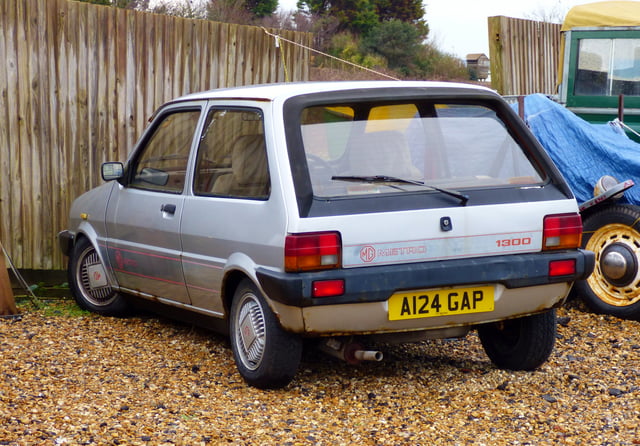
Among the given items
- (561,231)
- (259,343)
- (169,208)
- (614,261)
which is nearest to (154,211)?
(169,208)

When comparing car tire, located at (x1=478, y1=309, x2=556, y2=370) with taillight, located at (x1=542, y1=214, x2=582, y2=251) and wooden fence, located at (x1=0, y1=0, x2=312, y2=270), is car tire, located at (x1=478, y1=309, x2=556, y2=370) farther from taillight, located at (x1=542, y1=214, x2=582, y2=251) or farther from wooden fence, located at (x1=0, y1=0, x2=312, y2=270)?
wooden fence, located at (x1=0, y1=0, x2=312, y2=270)

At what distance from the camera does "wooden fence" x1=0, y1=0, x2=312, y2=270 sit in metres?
7.75

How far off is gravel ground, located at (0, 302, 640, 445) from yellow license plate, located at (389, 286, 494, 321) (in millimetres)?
496

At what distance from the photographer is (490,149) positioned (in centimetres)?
521

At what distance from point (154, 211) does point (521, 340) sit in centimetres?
244

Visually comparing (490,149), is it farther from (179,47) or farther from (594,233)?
(179,47)

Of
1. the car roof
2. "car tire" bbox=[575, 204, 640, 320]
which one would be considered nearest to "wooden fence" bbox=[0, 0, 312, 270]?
the car roof

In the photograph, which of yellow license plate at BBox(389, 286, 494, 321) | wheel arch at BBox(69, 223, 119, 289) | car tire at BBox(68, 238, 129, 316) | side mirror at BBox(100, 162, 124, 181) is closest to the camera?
yellow license plate at BBox(389, 286, 494, 321)

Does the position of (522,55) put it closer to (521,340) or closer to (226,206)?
(521,340)

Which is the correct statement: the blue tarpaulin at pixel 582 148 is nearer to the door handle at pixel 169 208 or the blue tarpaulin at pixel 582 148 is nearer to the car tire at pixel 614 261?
the car tire at pixel 614 261

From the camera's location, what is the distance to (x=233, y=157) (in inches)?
213

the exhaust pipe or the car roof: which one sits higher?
the car roof

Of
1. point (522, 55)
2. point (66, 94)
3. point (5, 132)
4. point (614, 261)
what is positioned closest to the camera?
point (614, 261)

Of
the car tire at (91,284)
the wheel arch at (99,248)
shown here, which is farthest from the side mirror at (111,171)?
the car tire at (91,284)
